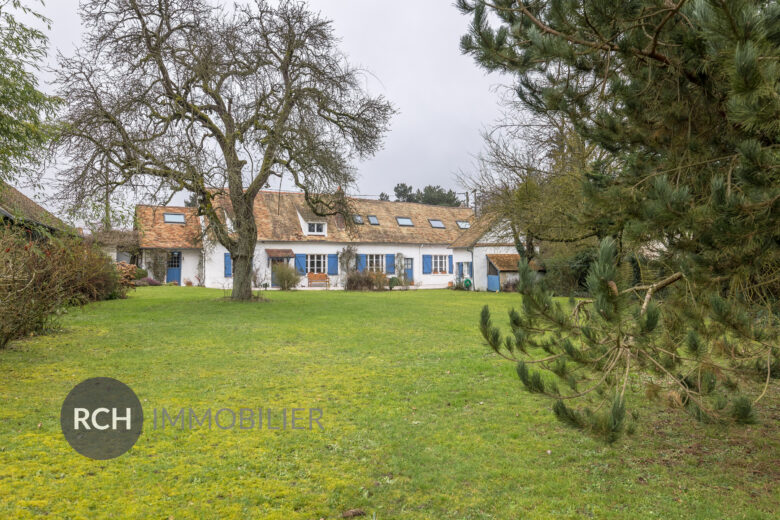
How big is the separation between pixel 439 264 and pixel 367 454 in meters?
28.8

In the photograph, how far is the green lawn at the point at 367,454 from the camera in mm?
3271

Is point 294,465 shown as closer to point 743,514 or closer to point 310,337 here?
point 743,514

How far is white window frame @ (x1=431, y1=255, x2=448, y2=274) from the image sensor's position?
32.5 meters

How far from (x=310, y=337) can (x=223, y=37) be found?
1007cm

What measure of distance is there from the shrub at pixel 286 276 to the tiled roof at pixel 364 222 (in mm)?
2926

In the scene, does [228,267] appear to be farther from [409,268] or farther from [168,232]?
[409,268]

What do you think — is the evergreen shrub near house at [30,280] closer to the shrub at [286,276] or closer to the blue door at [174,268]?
the shrub at [286,276]

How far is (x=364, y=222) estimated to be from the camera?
3127 centimetres

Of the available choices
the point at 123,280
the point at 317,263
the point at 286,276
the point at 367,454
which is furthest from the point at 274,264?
the point at 367,454

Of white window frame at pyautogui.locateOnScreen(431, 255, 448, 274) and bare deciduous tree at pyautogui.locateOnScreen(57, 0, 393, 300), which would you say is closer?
bare deciduous tree at pyautogui.locateOnScreen(57, 0, 393, 300)

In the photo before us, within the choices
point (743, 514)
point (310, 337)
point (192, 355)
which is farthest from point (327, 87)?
point (743, 514)

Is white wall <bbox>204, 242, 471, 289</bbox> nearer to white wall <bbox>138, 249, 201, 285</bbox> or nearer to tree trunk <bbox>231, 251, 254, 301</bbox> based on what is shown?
white wall <bbox>138, 249, 201, 285</bbox>

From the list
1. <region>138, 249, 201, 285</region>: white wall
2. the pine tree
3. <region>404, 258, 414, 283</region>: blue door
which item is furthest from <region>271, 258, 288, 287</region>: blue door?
the pine tree

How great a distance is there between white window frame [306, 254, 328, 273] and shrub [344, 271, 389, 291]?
2593 mm
